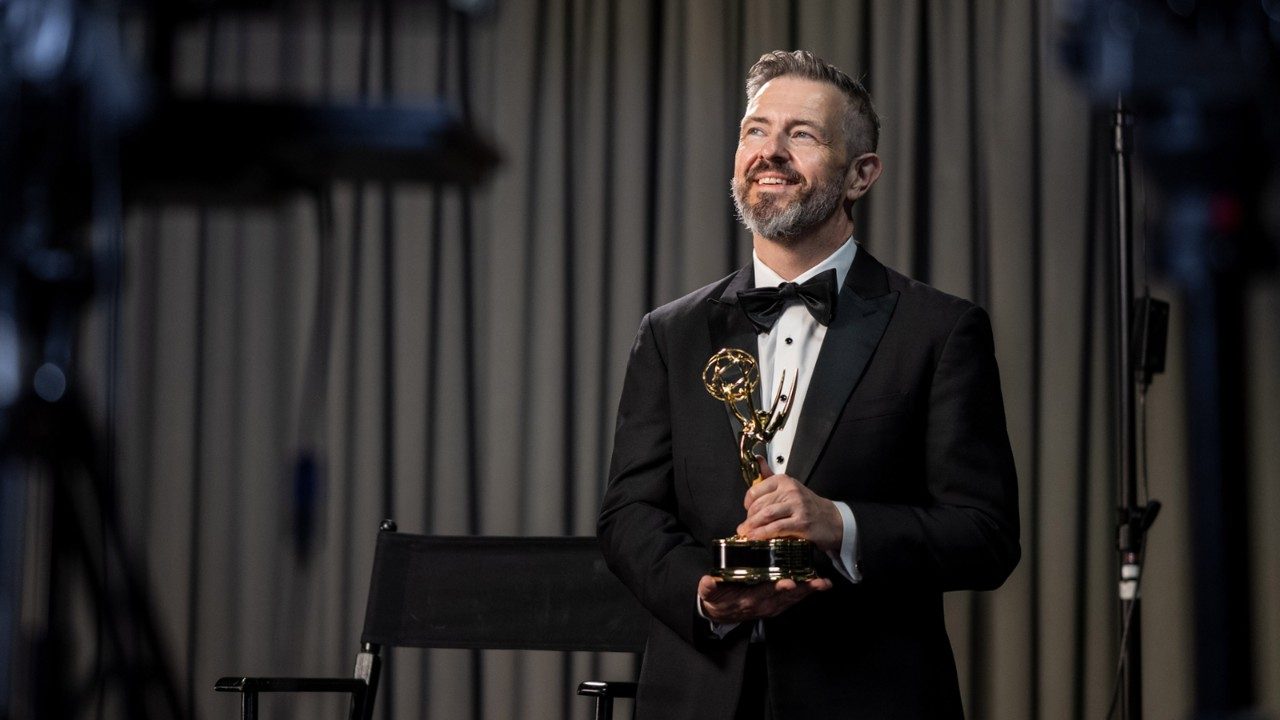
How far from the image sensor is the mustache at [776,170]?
86.6 inches

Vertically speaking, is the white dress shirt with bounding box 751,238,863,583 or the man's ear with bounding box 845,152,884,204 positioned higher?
the man's ear with bounding box 845,152,884,204

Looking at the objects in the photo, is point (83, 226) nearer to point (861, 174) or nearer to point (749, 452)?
point (749, 452)

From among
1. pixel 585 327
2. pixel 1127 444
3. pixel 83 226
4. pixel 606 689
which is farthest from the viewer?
pixel 585 327

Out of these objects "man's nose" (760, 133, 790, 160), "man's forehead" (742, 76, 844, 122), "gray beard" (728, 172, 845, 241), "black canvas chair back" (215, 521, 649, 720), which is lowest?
"black canvas chair back" (215, 521, 649, 720)

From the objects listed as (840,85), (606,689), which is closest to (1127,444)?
(840,85)

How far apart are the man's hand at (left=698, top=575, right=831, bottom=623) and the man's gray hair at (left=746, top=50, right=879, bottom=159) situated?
82cm

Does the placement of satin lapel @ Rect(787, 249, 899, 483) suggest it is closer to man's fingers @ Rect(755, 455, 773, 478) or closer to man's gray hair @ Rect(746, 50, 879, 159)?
man's fingers @ Rect(755, 455, 773, 478)

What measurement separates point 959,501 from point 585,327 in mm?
1821

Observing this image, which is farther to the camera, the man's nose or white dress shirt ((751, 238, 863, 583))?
the man's nose

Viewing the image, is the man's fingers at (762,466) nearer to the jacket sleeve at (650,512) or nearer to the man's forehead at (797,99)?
the jacket sleeve at (650,512)

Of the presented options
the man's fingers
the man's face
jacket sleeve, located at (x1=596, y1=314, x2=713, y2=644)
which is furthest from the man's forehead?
the man's fingers

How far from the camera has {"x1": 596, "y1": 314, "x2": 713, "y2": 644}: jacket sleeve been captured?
1982 mm

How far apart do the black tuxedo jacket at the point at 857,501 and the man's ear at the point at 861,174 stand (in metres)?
0.13

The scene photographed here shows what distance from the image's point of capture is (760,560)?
177 cm
